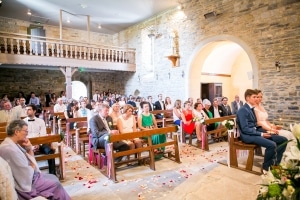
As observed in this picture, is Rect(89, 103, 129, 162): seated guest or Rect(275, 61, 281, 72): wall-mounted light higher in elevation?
Rect(275, 61, 281, 72): wall-mounted light

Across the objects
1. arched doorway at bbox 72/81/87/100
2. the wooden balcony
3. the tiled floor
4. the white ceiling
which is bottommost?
the tiled floor

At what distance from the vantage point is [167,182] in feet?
10.6

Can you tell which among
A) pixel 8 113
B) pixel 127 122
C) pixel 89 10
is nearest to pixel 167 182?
pixel 127 122

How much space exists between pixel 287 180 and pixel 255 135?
106 inches

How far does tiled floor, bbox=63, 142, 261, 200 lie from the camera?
9.24 feet

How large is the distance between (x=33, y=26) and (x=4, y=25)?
128 cm

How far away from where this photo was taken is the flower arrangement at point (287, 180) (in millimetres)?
962

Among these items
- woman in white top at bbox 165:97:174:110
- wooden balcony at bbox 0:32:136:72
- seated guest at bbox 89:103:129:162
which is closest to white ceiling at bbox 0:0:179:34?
wooden balcony at bbox 0:32:136:72

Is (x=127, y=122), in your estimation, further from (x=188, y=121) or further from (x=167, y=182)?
(x=188, y=121)

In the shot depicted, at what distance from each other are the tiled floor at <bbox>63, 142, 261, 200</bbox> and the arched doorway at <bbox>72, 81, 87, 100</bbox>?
988cm

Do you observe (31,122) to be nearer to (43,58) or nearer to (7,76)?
(43,58)

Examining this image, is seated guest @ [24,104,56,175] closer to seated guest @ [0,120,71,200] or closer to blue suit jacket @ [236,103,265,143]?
seated guest @ [0,120,71,200]

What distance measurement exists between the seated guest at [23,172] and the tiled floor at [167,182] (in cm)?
62

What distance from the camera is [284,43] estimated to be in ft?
19.2
